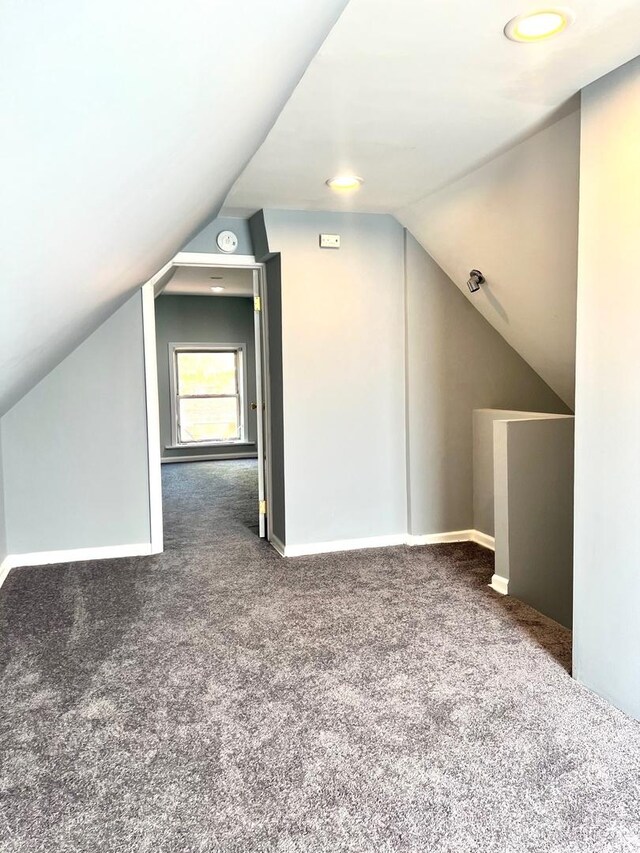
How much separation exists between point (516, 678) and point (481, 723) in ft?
1.20

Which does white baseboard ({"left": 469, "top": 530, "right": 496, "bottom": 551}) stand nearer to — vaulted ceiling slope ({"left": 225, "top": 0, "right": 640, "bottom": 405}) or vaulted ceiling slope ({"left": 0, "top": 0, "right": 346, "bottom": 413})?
vaulted ceiling slope ({"left": 225, "top": 0, "right": 640, "bottom": 405})

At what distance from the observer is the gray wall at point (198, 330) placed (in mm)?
8570

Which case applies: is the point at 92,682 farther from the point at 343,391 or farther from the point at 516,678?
the point at 343,391

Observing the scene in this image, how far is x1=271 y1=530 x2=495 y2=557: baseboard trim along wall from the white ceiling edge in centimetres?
110

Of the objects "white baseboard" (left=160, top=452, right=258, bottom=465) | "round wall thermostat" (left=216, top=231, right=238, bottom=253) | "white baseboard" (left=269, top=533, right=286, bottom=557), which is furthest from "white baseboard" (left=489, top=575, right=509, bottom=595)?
"white baseboard" (left=160, top=452, right=258, bottom=465)

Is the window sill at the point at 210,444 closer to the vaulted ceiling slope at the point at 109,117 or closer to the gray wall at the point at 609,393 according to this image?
the vaulted ceiling slope at the point at 109,117

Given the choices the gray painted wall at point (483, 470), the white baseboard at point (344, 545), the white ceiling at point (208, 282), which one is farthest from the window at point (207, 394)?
the gray painted wall at point (483, 470)

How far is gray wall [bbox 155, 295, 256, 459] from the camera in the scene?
8570mm

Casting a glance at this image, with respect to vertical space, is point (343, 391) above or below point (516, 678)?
above

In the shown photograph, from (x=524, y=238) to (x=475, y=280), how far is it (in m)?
0.59

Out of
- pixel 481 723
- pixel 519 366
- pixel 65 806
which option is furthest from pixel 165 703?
pixel 519 366

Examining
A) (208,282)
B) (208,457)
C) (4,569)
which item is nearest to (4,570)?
(4,569)

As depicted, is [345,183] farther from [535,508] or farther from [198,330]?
[198,330]

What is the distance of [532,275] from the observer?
3.13 meters
